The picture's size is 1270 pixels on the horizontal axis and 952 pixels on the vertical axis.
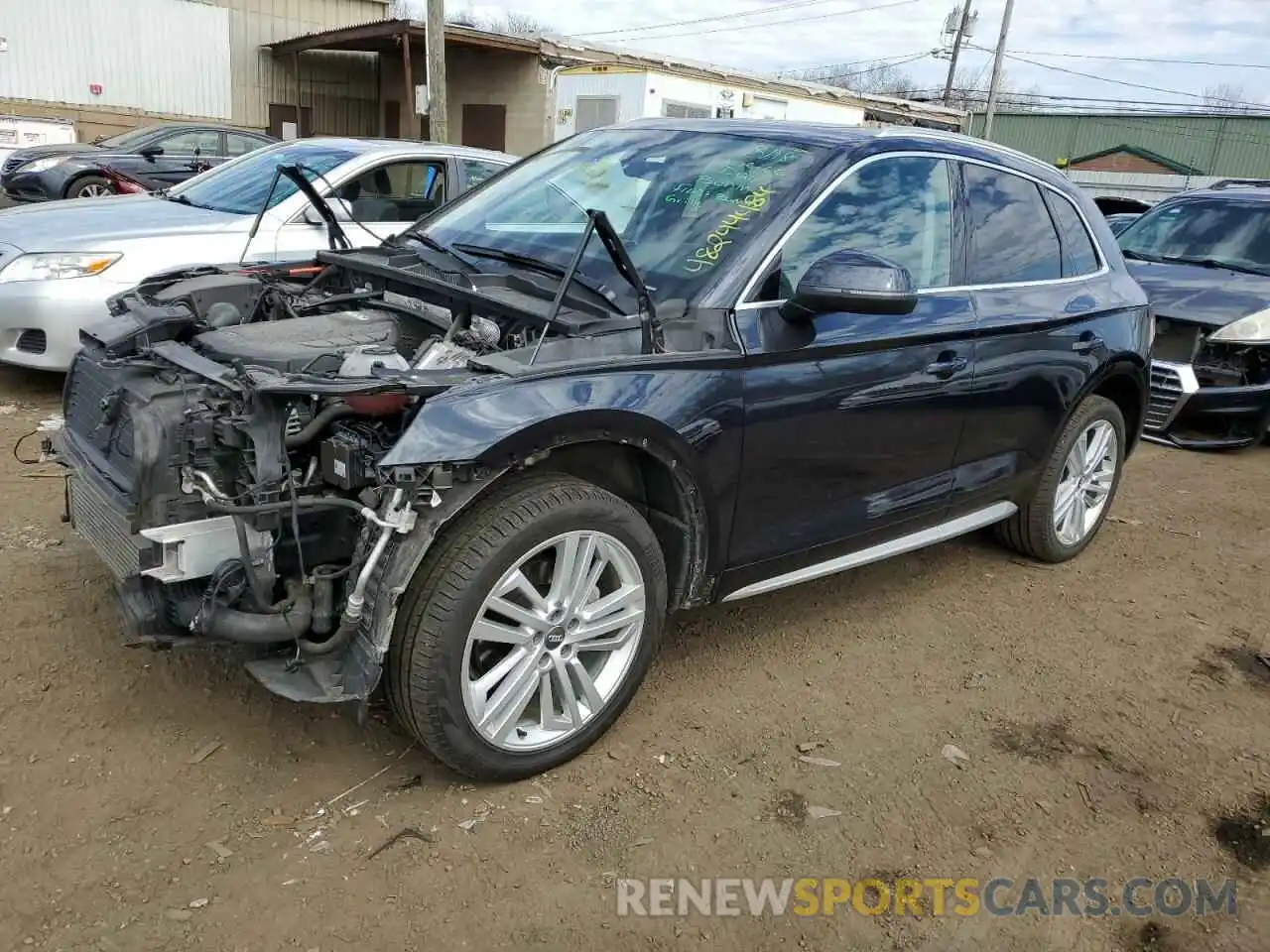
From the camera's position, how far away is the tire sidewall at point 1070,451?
446 centimetres

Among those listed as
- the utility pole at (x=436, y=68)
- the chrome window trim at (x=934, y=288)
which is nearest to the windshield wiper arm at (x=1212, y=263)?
the chrome window trim at (x=934, y=288)

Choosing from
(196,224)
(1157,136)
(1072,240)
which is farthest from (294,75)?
(1157,136)

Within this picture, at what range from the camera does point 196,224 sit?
6121mm

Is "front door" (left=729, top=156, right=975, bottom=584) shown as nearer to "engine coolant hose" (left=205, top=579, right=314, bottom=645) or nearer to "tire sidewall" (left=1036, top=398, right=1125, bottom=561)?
"tire sidewall" (left=1036, top=398, right=1125, bottom=561)

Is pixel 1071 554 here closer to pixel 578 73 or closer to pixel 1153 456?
pixel 1153 456

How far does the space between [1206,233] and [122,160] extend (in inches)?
507

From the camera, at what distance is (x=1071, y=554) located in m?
4.90

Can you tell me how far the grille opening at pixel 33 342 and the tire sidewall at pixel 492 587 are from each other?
4.24m

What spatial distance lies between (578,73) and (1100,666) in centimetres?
1627

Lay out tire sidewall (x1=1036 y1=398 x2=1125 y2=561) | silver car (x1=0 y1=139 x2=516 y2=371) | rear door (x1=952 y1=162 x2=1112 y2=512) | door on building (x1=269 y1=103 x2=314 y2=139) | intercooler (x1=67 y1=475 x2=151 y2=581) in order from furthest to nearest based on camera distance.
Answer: door on building (x1=269 y1=103 x2=314 y2=139), silver car (x1=0 y1=139 x2=516 y2=371), tire sidewall (x1=1036 y1=398 x2=1125 y2=561), rear door (x1=952 y1=162 x2=1112 y2=512), intercooler (x1=67 y1=475 x2=151 y2=581)

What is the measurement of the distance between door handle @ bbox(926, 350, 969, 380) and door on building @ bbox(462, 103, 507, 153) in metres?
19.0

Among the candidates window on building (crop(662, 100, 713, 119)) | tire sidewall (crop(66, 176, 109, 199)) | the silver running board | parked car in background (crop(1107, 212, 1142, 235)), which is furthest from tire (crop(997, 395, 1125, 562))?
window on building (crop(662, 100, 713, 119))

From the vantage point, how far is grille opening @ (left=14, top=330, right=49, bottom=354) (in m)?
5.61

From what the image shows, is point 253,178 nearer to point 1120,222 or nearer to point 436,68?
point 1120,222
